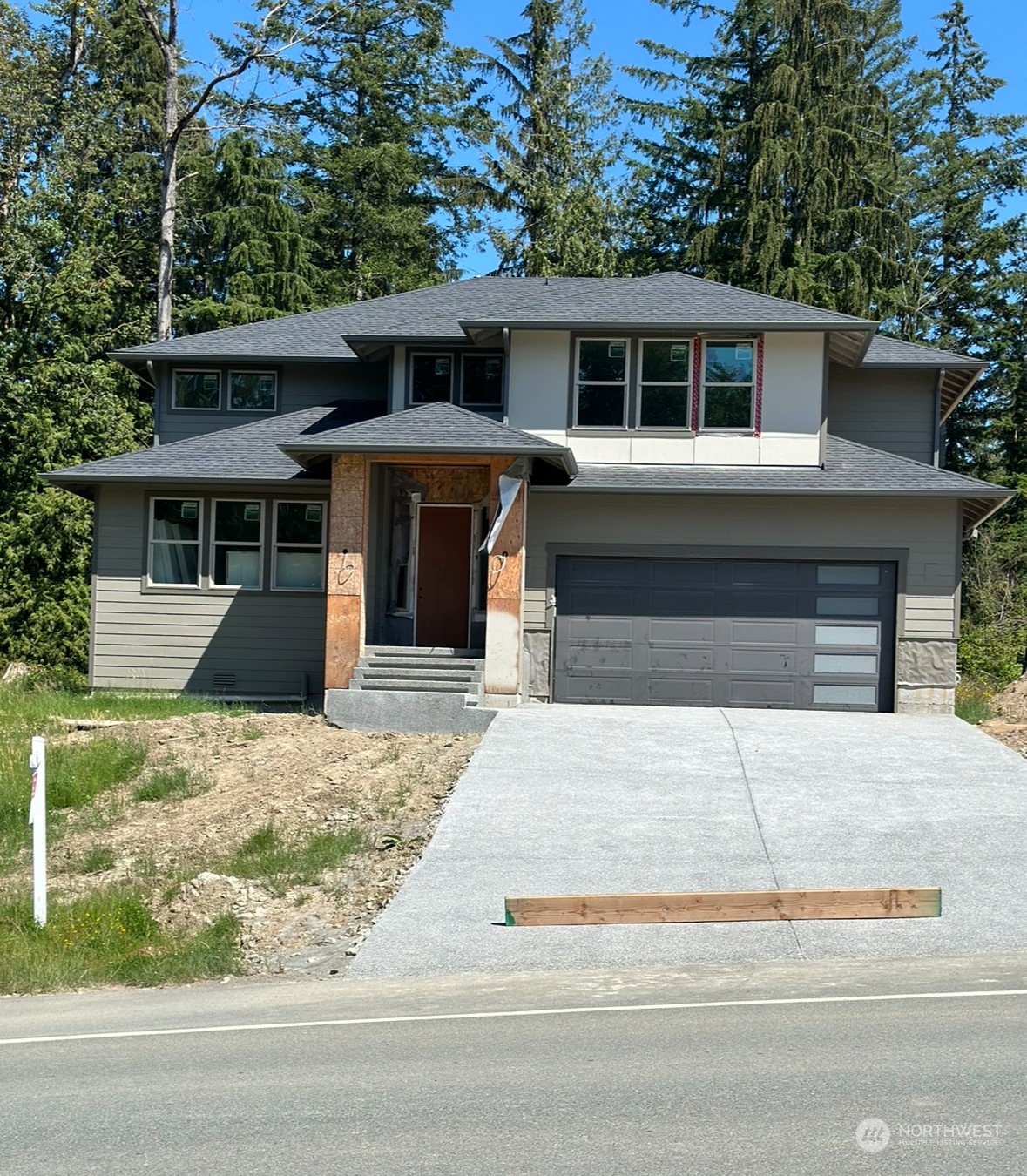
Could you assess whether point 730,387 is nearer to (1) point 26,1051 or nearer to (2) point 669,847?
(2) point 669,847

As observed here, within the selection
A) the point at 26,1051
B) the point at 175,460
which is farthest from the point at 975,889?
the point at 175,460

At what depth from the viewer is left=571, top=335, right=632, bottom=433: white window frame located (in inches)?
787

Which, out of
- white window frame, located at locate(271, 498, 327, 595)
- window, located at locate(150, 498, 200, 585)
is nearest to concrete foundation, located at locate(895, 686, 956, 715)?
white window frame, located at locate(271, 498, 327, 595)

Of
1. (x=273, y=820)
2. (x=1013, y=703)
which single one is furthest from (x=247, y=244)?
(x=273, y=820)

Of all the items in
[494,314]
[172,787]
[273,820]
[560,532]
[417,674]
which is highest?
[494,314]

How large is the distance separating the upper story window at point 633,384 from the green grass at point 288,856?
371 inches

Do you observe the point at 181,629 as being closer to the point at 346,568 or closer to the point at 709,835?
the point at 346,568

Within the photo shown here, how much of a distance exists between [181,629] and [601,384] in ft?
24.9

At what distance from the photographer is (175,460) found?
20.8 metres

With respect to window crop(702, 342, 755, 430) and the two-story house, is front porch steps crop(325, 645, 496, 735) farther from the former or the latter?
window crop(702, 342, 755, 430)

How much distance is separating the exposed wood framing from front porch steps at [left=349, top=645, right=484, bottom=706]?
230mm

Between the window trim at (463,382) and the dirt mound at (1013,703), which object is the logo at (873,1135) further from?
the window trim at (463,382)

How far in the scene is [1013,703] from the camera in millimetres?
19906

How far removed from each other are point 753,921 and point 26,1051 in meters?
5.14
